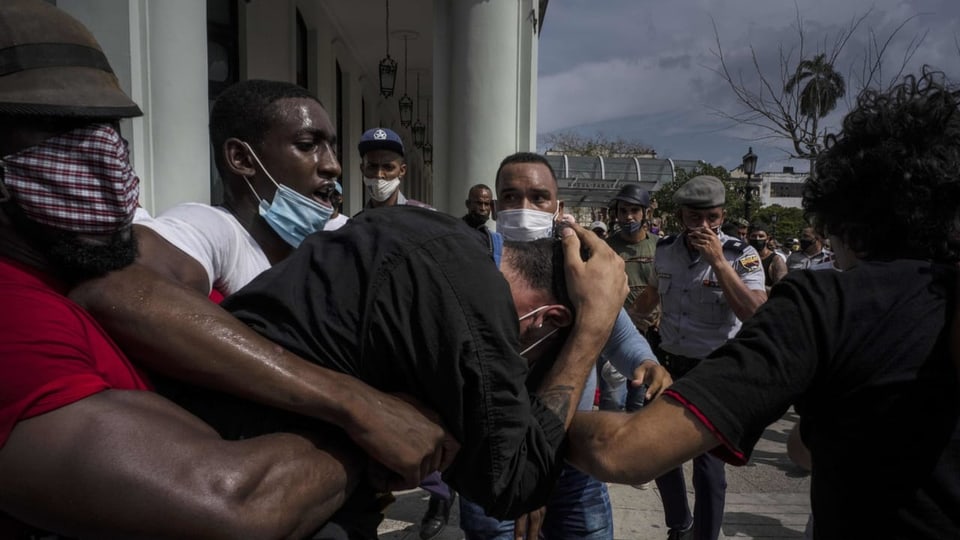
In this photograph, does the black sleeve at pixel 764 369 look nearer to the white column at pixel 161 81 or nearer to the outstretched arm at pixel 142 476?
the outstretched arm at pixel 142 476

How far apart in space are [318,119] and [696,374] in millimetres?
1355

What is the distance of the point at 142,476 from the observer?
3.05ft

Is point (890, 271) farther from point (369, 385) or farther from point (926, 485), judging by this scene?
point (369, 385)

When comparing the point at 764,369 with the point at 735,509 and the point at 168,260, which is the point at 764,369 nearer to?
the point at 168,260

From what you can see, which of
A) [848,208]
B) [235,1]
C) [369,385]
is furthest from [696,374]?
[235,1]

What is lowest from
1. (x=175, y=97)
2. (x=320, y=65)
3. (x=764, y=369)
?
(x=764, y=369)

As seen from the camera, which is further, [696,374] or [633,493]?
[633,493]

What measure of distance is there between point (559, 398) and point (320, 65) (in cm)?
922

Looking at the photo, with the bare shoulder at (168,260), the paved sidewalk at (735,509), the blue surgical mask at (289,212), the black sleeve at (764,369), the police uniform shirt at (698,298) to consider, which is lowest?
the paved sidewalk at (735,509)

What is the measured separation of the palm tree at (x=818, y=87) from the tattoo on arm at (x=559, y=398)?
10387 mm

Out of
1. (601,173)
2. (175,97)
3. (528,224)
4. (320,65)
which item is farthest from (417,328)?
(601,173)

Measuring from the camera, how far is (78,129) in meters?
1.13

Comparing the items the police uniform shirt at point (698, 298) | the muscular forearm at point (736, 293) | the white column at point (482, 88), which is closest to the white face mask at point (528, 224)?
the muscular forearm at point (736, 293)

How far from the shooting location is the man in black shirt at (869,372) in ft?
4.25
